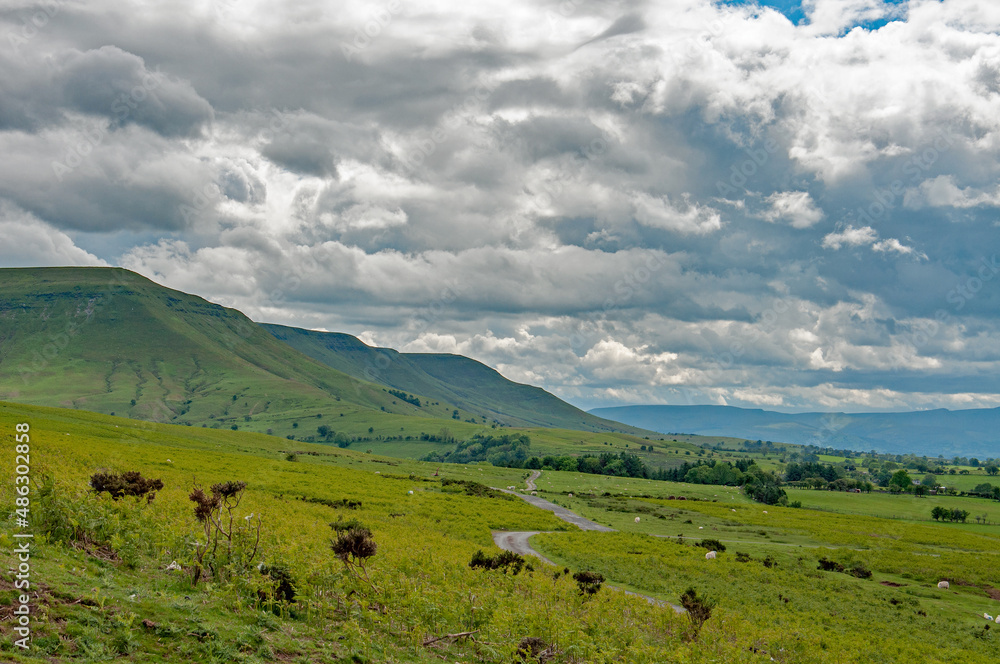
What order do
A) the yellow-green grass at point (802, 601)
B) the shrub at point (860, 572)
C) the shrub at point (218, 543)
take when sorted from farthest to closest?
the shrub at point (860, 572) → the yellow-green grass at point (802, 601) → the shrub at point (218, 543)

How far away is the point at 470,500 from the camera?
8894 cm

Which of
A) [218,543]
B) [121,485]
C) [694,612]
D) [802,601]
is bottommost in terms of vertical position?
[802,601]

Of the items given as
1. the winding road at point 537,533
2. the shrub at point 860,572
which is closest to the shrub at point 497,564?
the winding road at point 537,533

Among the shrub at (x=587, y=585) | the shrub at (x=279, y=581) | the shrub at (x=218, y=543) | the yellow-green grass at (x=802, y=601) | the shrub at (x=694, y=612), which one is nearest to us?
the shrub at (x=279, y=581)

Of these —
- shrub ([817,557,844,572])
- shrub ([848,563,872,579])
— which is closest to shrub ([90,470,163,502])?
shrub ([817,557,844,572])

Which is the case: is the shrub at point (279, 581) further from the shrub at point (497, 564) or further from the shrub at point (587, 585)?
the shrub at point (587, 585)

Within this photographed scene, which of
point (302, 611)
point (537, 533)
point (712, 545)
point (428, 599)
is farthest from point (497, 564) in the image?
point (712, 545)

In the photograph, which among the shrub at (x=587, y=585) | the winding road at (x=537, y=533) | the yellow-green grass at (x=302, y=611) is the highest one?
the yellow-green grass at (x=302, y=611)

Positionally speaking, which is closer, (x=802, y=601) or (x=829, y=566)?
Result: (x=802, y=601)

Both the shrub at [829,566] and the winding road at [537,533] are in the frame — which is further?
the shrub at [829,566]

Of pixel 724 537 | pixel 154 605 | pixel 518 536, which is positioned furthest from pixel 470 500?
pixel 154 605

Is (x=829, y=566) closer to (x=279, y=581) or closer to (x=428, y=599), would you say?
(x=428, y=599)

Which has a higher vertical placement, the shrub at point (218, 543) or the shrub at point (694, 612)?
the shrub at point (218, 543)

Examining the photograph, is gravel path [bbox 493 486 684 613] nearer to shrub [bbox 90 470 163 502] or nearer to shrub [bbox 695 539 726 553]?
shrub [bbox 695 539 726 553]
